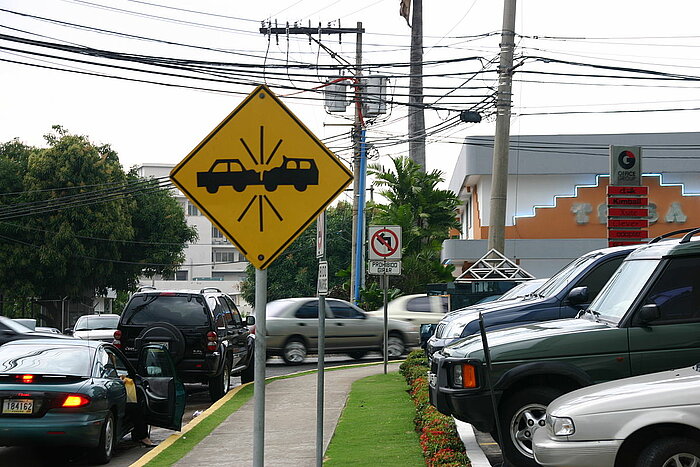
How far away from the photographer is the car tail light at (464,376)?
8.70 meters

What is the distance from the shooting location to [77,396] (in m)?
10.3

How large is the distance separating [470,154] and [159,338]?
22.5m

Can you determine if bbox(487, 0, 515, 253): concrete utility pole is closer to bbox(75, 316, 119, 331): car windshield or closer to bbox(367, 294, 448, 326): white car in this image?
bbox(367, 294, 448, 326): white car

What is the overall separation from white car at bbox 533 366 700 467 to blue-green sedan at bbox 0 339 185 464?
550 cm

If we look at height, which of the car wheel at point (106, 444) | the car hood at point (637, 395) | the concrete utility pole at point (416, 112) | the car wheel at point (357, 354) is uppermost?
the concrete utility pole at point (416, 112)

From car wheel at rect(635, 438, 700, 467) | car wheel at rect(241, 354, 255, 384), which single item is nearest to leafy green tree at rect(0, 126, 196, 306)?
car wheel at rect(241, 354, 255, 384)

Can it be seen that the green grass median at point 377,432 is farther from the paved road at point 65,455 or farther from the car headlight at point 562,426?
the car headlight at point 562,426

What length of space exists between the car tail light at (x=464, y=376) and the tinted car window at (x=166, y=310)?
338 inches

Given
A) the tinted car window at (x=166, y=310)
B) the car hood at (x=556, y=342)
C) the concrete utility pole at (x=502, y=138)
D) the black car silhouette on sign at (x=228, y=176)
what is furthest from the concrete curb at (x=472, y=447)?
the concrete utility pole at (x=502, y=138)

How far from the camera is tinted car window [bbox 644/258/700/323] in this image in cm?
817

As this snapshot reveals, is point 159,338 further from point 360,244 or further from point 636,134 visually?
point 636,134

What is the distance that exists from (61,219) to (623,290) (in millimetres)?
39658

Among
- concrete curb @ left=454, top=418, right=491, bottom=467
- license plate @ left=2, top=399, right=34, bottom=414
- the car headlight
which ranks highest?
the car headlight

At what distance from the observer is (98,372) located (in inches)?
435
